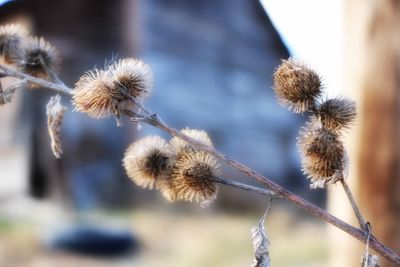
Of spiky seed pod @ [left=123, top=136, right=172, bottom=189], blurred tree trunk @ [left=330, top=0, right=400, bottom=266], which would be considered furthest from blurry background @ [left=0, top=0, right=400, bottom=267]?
spiky seed pod @ [left=123, top=136, right=172, bottom=189]

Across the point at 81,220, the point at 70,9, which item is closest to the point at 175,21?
the point at 70,9

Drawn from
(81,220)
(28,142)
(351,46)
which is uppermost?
(28,142)

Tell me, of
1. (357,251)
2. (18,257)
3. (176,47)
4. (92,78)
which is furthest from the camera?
(176,47)

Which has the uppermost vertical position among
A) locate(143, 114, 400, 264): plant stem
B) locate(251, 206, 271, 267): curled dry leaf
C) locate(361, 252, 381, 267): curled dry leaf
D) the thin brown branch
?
the thin brown branch

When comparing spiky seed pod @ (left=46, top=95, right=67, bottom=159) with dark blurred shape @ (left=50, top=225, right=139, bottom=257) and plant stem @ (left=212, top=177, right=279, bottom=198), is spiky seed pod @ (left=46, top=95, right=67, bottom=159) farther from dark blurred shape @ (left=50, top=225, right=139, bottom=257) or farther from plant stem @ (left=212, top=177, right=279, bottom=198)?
dark blurred shape @ (left=50, top=225, right=139, bottom=257)

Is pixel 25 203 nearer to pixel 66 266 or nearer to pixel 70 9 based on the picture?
pixel 66 266

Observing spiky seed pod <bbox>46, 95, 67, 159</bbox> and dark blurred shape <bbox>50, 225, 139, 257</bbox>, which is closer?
spiky seed pod <bbox>46, 95, 67, 159</bbox>

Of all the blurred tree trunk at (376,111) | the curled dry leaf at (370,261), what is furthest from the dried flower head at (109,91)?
the blurred tree trunk at (376,111)

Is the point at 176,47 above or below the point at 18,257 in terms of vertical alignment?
above

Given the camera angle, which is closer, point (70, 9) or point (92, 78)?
point (92, 78)
